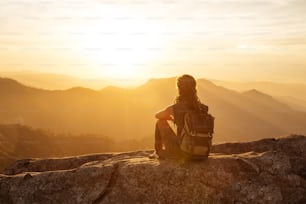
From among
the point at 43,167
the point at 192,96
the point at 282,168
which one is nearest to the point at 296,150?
the point at 282,168

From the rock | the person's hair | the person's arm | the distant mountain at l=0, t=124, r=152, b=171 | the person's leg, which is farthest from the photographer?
the distant mountain at l=0, t=124, r=152, b=171

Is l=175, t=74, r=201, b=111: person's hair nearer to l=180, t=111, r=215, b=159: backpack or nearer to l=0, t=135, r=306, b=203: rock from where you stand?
l=180, t=111, r=215, b=159: backpack

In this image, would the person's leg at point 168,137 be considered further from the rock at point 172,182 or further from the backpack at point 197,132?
the backpack at point 197,132

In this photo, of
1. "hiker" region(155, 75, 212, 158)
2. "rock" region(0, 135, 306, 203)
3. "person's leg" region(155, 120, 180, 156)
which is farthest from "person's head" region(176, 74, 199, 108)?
"rock" region(0, 135, 306, 203)

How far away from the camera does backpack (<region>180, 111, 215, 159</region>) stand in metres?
12.7

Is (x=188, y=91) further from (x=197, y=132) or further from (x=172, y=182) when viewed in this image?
(x=172, y=182)

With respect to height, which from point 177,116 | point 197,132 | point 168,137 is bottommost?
point 168,137

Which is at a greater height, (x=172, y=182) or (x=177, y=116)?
(x=177, y=116)

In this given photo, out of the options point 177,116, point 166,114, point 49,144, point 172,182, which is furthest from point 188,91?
point 49,144

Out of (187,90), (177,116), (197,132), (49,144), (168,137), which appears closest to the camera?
(197,132)

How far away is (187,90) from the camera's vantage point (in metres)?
12.9

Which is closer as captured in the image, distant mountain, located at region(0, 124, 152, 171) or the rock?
the rock

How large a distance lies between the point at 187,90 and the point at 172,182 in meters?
2.92

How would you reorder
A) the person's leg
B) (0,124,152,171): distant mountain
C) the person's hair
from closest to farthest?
the person's hair < the person's leg < (0,124,152,171): distant mountain
